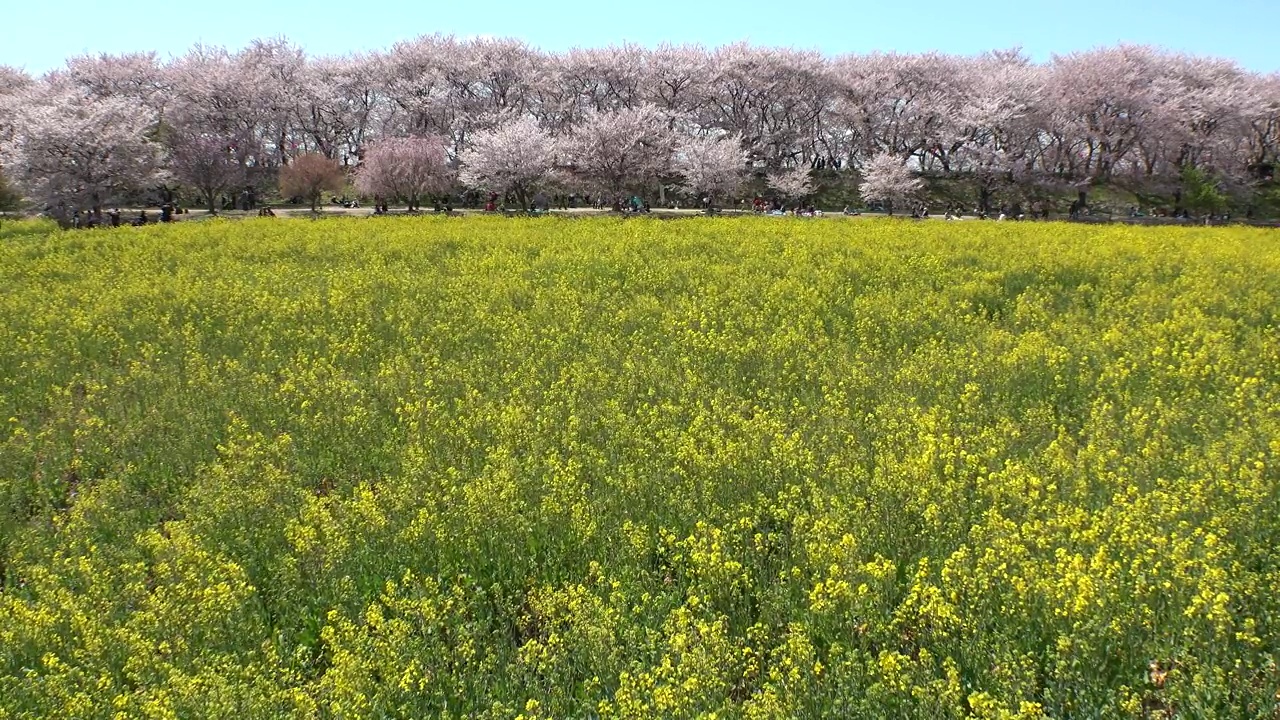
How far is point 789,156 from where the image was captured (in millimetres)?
65375

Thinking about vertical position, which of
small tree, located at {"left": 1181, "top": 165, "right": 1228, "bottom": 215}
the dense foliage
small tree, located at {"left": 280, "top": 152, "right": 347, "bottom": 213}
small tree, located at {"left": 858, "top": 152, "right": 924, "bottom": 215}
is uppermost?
small tree, located at {"left": 280, "top": 152, "right": 347, "bottom": 213}

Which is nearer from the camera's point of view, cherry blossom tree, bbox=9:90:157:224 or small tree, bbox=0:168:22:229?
cherry blossom tree, bbox=9:90:157:224

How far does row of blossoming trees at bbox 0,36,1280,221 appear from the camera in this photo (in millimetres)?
50094

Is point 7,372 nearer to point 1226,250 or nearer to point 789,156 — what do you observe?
point 1226,250

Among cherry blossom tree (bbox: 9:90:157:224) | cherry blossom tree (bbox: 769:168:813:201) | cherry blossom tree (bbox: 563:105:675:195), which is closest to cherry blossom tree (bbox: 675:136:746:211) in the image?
cherry blossom tree (bbox: 563:105:675:195)

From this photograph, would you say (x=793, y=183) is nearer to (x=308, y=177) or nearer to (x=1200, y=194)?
(x=1200, y=194)

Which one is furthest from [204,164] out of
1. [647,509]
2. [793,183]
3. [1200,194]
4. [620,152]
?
[1200,194]

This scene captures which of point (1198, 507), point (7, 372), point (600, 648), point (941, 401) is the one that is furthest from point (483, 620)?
point (7, 372)

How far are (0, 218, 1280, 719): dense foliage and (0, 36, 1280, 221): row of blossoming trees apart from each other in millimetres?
38698

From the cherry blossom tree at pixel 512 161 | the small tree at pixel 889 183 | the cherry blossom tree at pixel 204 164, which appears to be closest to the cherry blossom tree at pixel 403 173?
the cherry blossom tree at pixel 512 161

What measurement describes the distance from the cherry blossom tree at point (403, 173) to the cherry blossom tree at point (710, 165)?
54.1ft

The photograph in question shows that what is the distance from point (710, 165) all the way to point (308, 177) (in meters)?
26.3

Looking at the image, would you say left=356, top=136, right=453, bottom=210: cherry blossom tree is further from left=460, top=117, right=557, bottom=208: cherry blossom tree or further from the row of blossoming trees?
left=460, top=117, right=557, bottom=208: cherry blossom tree

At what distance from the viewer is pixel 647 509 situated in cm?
614
